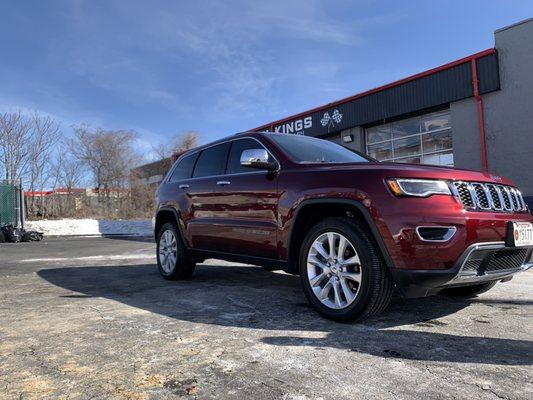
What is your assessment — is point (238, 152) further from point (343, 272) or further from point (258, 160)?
point (343, 272)

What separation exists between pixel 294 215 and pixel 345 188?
2.05 ft

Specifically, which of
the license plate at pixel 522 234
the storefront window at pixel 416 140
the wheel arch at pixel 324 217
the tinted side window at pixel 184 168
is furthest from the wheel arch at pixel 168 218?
the storefront window at pixel 416 140

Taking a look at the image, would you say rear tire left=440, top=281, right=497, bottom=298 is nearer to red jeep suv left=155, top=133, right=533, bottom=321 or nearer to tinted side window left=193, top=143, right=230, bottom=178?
red jeep suv left=155, top=133, right=533, bottom=321

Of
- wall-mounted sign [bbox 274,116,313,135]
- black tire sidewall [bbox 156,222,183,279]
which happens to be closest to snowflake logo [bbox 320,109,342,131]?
wall-mounted sign [bbox 274,116,313,135]

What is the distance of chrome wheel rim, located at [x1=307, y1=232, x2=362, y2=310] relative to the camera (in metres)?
3.87

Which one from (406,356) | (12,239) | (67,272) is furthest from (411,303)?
(12,239)

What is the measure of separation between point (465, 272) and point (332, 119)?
51.1 ft

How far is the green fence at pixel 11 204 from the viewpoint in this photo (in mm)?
19422

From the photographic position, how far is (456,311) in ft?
14.2

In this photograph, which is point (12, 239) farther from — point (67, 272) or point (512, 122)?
point (512, 122)

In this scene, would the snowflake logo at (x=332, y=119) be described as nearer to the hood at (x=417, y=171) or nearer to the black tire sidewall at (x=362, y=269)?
the hood at (x=417, y=171)

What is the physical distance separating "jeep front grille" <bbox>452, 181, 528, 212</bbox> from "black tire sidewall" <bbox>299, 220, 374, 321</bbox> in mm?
824

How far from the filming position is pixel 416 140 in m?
16.3

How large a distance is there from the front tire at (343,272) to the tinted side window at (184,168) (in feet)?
8.75
